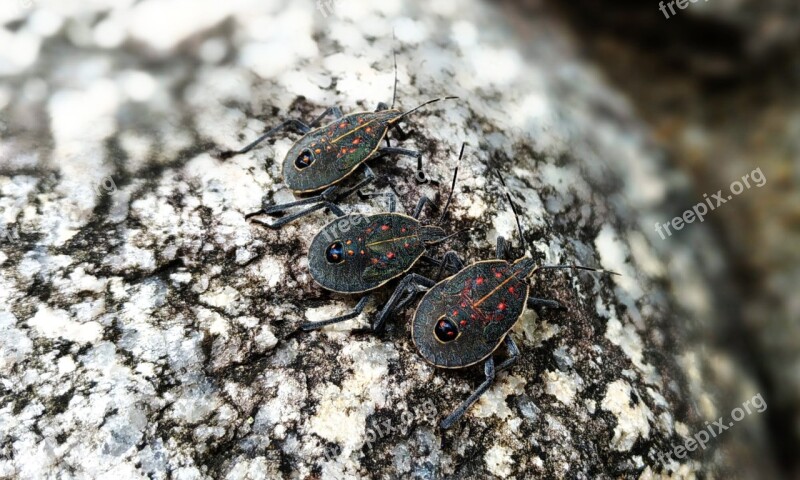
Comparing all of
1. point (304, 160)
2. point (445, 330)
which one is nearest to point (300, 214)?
point (304, 160)

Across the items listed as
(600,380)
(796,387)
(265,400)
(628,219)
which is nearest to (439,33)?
(628,219)

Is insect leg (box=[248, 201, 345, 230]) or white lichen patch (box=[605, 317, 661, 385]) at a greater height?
white lichen patch (box=[605, 317, 661, 385])

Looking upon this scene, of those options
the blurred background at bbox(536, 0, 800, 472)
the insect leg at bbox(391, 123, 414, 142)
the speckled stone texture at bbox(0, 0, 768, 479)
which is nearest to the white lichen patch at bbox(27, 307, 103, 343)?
the speckled stone texture at bbox(0, 0, 768, 479)

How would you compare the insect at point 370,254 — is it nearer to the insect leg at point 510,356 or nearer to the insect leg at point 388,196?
the insect leg at point 388,196

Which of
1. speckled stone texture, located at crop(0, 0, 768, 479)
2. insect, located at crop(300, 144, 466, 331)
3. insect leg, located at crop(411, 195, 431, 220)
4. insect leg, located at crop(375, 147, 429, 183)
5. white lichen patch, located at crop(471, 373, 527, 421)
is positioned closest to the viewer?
speckled stone texture, located at crop(0, 0, 768, 479)

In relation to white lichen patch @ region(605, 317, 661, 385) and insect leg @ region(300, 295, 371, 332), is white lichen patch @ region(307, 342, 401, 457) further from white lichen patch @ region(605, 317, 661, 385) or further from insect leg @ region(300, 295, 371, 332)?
white lichen patch @ region(605, 317, 661, 385)

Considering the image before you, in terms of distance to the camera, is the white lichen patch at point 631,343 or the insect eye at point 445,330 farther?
the white lichen patch at point 631,343
